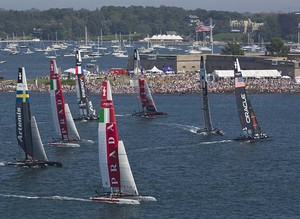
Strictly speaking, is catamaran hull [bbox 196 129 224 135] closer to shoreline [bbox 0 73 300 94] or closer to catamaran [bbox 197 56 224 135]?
catamaran [bbox 197 56 224 135]

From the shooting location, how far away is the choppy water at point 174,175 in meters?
Result: 42.2

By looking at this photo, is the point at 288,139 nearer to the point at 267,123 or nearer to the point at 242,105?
the point at 242,105

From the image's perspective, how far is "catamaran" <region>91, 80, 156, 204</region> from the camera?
4131 centimetres

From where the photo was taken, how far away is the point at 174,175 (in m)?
49.8

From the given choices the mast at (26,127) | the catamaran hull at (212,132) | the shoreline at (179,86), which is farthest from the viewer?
the shoreline at (179,86)

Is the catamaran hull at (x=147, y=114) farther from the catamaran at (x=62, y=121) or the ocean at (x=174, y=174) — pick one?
the catamaran at (x=62, y=121)

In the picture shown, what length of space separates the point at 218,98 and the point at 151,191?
47.8 metres

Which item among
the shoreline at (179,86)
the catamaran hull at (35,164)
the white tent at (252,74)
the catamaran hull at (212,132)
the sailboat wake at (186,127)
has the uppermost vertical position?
the catamaran hull at (35,164)

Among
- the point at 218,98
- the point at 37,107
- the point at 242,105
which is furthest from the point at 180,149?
the point at 218,98

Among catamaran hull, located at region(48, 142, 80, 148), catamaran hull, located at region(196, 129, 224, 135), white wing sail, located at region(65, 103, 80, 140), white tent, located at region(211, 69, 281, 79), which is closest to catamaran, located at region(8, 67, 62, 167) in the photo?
catamaran hull, located at region(48, 142, 80, 148)

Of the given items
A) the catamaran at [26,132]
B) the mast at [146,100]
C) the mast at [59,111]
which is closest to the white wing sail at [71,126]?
the mast at [59,111]

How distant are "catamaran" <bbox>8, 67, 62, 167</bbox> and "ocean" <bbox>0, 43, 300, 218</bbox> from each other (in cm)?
77

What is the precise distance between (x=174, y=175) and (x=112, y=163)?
8.28 meters

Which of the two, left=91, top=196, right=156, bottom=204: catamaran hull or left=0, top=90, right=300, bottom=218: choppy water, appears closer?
left=0, top=90, right=300, bottom=218: choppy water
